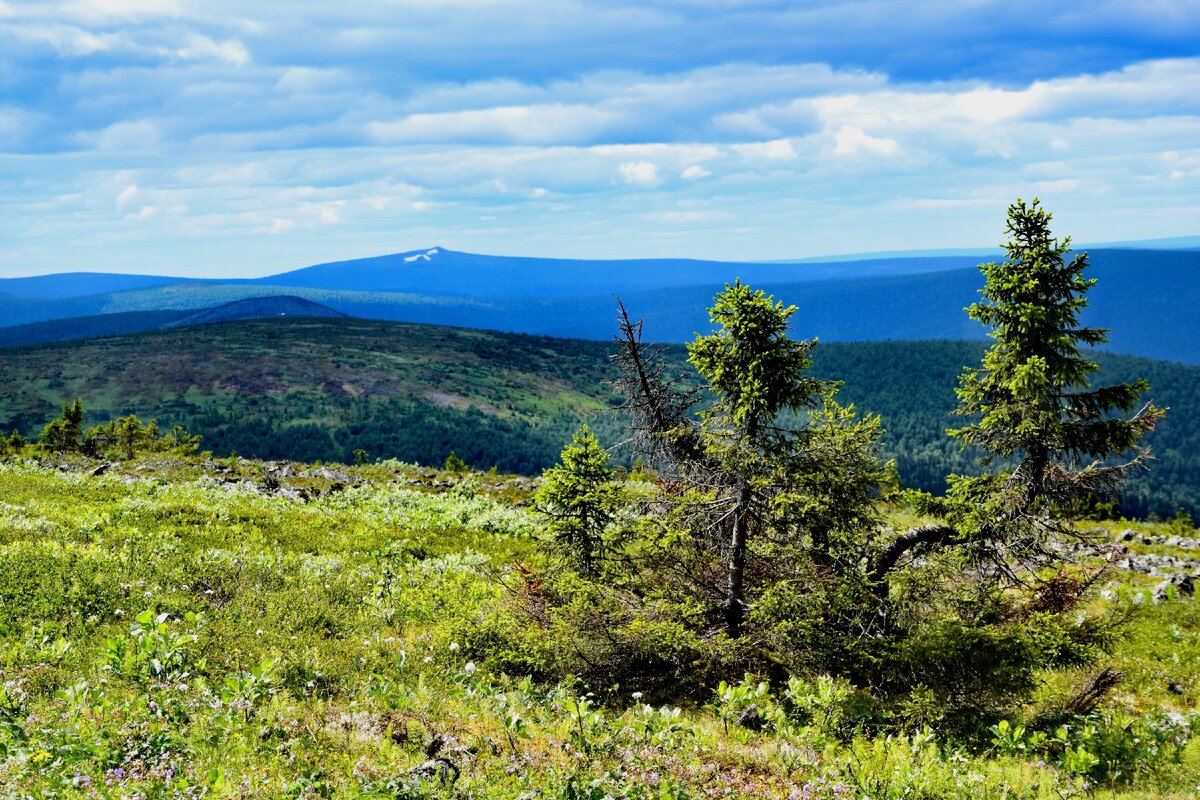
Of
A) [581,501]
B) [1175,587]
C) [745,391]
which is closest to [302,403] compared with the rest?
[581,501]

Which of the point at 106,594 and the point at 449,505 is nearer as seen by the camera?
the point at 106,594

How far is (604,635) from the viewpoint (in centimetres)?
1110

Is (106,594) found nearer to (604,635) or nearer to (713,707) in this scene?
(604,635)

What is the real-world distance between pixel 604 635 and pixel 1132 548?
2713 centimetres

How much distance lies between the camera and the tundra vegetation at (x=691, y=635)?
739 centimetres

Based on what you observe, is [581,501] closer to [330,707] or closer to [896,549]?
[330,707]

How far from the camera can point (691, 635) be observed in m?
10.4

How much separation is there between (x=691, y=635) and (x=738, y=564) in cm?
135

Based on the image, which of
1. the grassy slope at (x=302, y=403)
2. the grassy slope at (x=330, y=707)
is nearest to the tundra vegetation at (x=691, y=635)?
the grassy slope at (x=330, y=707)

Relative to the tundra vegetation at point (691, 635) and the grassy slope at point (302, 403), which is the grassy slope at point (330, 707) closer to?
the tundra vegetation at point (691, 635)

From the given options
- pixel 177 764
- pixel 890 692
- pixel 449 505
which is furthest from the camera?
pixel 449 505

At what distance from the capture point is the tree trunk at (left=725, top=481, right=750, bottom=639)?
429 inches

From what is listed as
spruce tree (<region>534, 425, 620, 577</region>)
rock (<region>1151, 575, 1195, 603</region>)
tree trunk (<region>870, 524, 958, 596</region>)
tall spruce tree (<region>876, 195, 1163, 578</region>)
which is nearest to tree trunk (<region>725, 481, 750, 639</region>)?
tree trunk (<region>870, 524, 958, 596</region>)

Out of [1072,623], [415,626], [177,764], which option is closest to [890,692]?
[1072,623]
